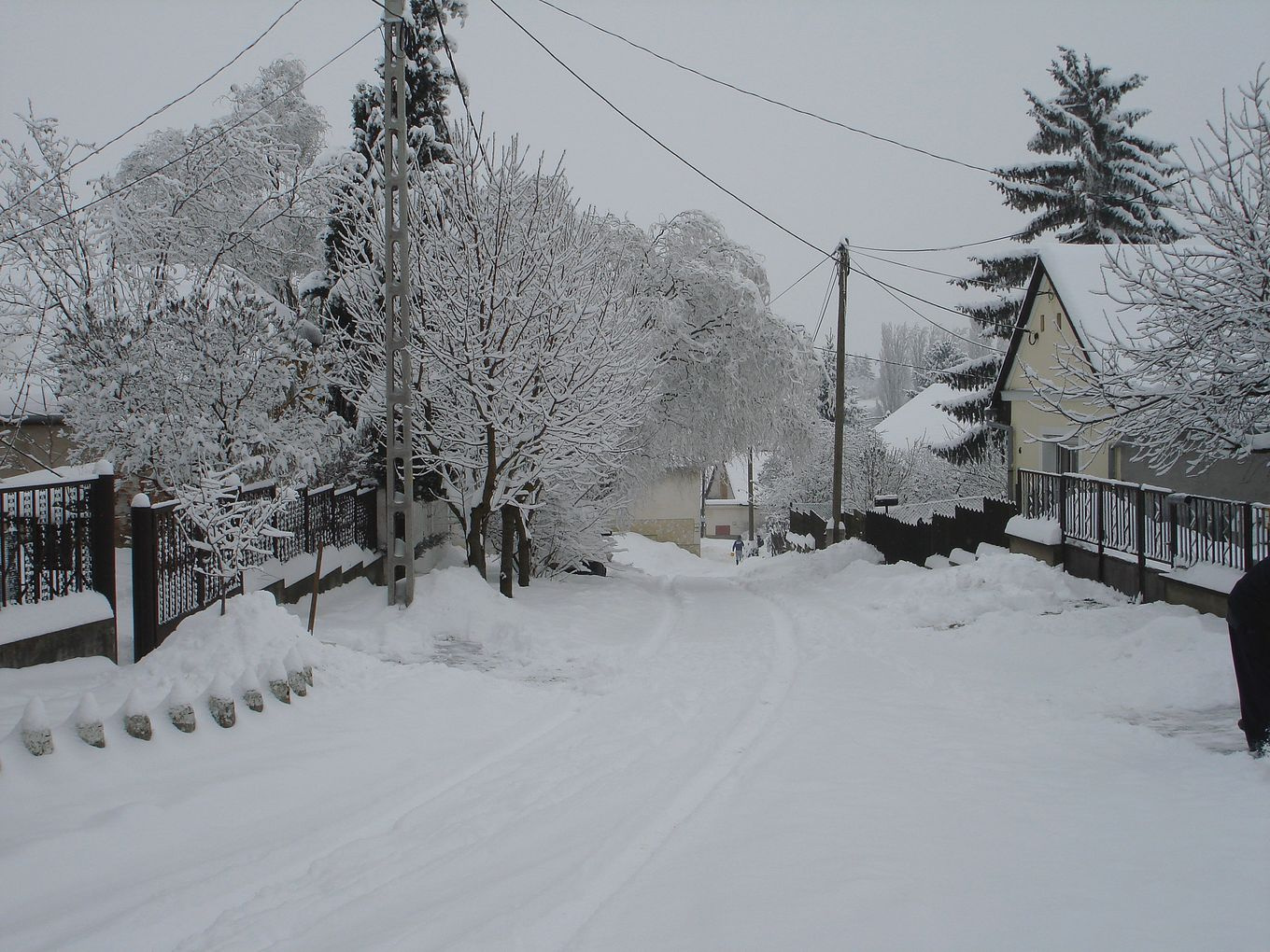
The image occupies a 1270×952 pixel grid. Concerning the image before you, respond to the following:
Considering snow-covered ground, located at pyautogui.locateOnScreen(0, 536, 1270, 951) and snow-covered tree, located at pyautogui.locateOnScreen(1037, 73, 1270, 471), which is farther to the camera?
snow-covered tree, located at pyautogui.locateOnScreen(1037, 73, 1270, 471)

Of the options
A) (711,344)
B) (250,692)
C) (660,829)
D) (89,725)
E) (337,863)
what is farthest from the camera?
(711,344)

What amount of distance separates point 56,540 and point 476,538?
7016 millimetres

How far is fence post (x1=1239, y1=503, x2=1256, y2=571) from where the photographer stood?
10.2 metres

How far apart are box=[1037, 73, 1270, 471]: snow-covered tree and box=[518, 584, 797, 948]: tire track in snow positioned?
16.8 feet

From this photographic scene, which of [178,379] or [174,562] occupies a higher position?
[178,379]

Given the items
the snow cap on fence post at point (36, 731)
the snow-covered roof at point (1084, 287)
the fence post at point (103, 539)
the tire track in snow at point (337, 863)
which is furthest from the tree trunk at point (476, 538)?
the snow-covered roof at point (1084, 287)

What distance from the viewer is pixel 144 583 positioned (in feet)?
29.5

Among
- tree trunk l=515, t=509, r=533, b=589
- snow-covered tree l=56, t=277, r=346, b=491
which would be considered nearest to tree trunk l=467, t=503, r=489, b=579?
tree trunk l=515, t=509, r=533, b=589

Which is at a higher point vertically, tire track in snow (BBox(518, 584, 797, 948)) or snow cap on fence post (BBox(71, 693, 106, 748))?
snow cap on fence post (BBox(71, 693, 106, 748))

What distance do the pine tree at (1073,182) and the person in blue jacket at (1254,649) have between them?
24025 mm

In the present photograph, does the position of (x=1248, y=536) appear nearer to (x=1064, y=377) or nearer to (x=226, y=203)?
(x=1064, y=377)

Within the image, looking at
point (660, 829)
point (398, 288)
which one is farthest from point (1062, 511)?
point (660, 829)

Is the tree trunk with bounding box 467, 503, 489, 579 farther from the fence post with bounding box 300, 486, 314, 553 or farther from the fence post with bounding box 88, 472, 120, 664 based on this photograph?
the fence post with bounding box 88, 472, 120, 664

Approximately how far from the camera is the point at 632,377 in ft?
50.1
